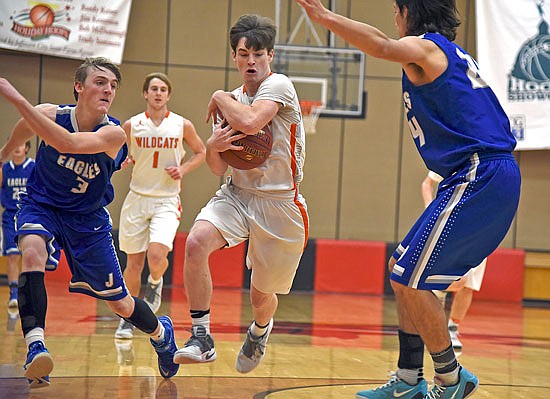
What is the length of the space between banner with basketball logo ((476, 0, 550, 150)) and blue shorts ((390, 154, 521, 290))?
27.3ft

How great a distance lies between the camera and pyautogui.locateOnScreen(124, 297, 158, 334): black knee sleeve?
489cm

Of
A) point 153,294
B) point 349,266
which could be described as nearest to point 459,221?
point 153,294

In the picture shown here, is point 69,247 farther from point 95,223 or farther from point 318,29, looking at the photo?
point 318,29

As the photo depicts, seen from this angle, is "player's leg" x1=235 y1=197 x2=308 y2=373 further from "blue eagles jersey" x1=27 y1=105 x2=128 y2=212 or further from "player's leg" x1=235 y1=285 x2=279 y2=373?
"blue eagles jersey" x1=27 y1=105 x2=128 y2=212

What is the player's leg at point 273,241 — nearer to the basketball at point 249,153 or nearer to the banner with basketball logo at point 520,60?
the basketball at point 249,153

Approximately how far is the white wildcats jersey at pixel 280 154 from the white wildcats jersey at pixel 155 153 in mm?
2767

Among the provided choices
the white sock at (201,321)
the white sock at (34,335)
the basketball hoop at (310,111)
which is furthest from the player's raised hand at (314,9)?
the basketball hoop at (310,111)

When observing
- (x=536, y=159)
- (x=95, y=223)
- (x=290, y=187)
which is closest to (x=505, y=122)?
(x=290, y=187)

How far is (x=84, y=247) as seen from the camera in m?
4.68

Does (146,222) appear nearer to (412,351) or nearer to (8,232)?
(8,232)

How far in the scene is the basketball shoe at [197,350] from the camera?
440 centimetres

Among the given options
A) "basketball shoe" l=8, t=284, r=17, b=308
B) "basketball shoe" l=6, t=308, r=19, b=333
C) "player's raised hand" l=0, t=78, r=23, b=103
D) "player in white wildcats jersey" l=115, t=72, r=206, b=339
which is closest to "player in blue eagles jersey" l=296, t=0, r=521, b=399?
"player's raised hand" l=0, t=78, r=23, b=103

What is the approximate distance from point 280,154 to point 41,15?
7.55 metres

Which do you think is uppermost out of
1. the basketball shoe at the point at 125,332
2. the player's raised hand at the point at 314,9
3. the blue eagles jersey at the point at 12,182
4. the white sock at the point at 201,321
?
the player's raised hand at the point at 314,9
